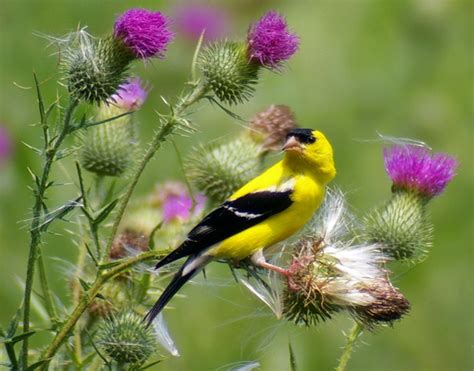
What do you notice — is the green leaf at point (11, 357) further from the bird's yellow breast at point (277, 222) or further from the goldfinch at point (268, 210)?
the bird's yellow breast at point (277, 222)

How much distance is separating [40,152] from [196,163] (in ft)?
4.82

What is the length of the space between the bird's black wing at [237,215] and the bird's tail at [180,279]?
0.03 meters

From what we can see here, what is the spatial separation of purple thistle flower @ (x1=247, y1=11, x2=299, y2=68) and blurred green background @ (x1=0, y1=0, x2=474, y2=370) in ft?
4.71

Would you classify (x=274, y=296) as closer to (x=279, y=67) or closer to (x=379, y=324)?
(x=379, y=324)

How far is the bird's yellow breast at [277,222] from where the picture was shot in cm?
335

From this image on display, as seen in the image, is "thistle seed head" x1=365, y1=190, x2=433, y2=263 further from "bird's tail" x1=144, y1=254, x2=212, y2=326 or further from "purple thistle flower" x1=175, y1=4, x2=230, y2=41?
"purple thistle flower" x1=175, y1=4, x2=230, y2=41

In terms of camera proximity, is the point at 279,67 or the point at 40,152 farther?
the point at 279,67

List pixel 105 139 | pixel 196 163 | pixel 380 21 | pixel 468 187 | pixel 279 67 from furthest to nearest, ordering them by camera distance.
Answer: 1. pixel 380 21
2. pixel 468 187
3. pixel 196 163
4. pixel 105 139
5. pixel 279 67

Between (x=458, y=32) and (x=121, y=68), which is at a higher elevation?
(x=458, y=32)

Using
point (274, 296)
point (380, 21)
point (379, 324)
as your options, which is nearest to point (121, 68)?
point (274, 296)

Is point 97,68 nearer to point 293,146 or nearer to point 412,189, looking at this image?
point 293,146

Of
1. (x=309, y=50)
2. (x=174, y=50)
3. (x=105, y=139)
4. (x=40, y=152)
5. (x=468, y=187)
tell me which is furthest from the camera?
(x=309, y=50)

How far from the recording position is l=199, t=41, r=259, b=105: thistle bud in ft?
10.6

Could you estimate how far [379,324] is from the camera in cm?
288
